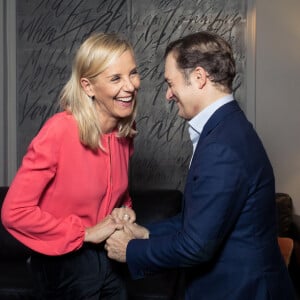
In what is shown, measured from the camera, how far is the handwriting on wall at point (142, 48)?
363cm

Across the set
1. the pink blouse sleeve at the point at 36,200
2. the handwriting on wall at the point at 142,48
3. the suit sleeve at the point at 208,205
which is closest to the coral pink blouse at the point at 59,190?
the pink blouse sleeve at the point at 36,200

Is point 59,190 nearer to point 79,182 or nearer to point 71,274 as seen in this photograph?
point 79,182

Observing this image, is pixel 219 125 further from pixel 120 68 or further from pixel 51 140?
pixel 51 140

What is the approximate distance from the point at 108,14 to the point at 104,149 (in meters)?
2.39

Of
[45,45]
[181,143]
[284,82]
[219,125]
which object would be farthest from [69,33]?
[219,125]

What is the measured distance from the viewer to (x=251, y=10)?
11.8 ft

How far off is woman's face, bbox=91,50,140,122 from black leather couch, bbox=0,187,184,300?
1065 mm

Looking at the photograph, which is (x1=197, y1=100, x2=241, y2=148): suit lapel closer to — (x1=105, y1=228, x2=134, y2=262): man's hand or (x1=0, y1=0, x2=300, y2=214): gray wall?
(x1=105, y1=228, x2=134, y2=262): man's hand

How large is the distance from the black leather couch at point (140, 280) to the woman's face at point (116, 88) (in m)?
1.07

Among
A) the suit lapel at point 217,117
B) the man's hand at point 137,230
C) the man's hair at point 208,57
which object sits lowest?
the man's hand at point 137,230

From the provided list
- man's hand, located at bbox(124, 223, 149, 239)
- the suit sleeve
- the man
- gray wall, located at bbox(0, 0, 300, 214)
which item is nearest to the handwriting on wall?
gray wall, located at bbox(0, 0, 300, 214)

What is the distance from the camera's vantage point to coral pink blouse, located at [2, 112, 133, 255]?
1.44 m

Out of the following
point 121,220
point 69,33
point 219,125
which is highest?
point 69,33

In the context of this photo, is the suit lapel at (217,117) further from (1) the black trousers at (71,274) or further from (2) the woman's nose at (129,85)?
(1) the black trousers at (71,274)
